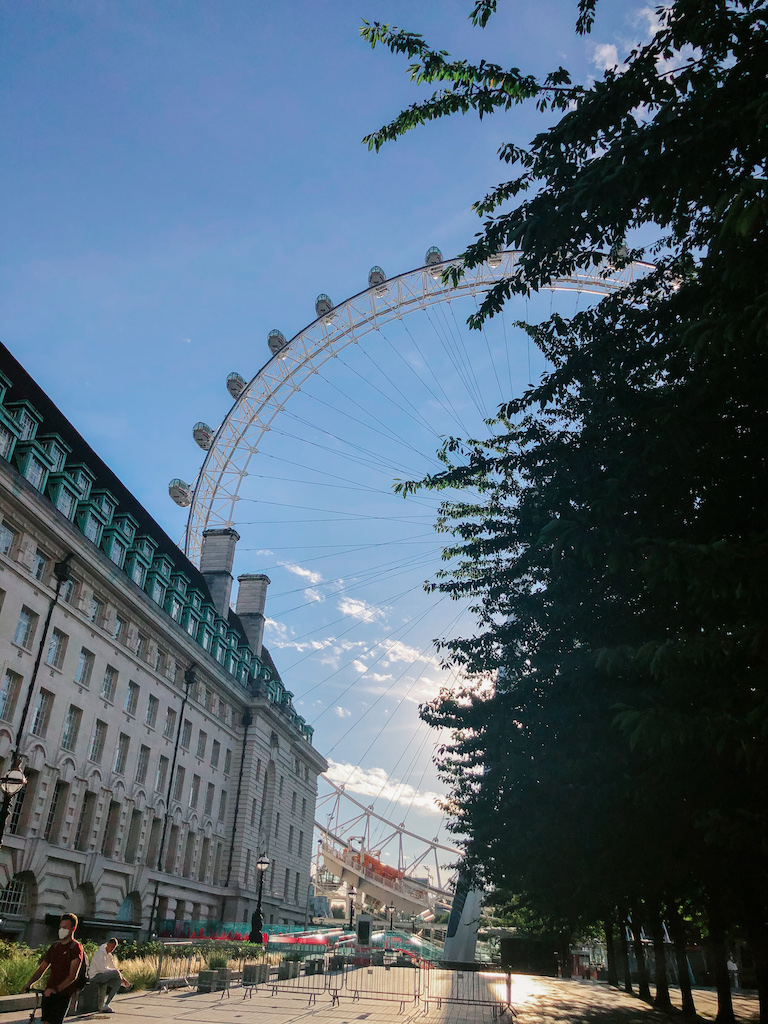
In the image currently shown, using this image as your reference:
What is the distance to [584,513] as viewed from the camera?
44.1 feet

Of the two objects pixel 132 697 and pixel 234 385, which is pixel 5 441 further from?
pixel 234 385

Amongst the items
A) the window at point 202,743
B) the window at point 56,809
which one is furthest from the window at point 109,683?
the window at point 202,743

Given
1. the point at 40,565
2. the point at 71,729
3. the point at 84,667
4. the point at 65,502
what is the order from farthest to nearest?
the point at 84,667
the point at 71,729
the point at 65,502
the point at 40,565

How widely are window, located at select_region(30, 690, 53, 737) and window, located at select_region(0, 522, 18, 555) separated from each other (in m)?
6.76

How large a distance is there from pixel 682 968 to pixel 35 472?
31.3 meters

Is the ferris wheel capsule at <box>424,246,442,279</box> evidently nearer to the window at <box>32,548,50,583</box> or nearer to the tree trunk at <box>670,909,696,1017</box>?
the window at <box>32,548,50,583</box>

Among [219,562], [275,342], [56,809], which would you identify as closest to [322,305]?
[275,342]

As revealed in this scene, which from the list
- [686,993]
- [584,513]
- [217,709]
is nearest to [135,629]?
[217,709]

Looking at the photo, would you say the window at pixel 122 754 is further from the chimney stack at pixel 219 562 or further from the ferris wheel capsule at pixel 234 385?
the ferris wheel capsule at pixel 234 385

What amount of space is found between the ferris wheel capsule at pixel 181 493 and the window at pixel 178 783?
19939 mm

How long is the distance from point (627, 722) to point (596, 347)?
726 cm

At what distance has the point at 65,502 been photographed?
37906 millimetres

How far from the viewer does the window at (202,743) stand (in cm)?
5561

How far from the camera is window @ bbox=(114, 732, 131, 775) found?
43344 mm
